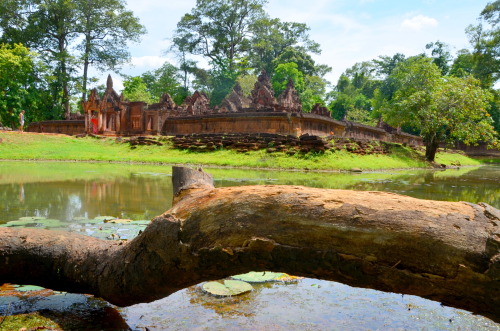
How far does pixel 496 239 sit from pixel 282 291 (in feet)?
5.58

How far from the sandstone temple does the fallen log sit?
765 inches

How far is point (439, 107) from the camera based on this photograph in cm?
2297

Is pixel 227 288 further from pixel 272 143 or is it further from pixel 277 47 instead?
pixel 277 47

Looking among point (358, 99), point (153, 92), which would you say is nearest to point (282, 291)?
point (153, 92)

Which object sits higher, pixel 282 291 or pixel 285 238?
pixel 285 238

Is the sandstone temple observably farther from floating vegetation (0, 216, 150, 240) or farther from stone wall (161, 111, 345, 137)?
floating vegetation (0, 216, 150, 240)

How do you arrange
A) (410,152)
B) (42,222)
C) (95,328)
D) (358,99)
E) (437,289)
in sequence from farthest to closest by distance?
(358,99) → (410,152) → (42,222) → (95,328) → (437,289)

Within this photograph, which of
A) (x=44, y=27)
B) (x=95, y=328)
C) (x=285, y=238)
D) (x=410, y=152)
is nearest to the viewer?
(x=285, y=238)

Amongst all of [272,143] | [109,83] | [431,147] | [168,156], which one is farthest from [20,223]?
[109,83]

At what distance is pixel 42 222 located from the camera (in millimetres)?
4691

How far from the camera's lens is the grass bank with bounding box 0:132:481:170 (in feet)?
55.6

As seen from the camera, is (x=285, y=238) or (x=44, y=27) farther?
(x=44, y=27)

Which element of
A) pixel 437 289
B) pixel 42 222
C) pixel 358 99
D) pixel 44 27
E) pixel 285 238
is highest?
pixel 44 27

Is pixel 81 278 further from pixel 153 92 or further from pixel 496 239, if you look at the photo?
pixel 153 92
